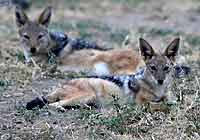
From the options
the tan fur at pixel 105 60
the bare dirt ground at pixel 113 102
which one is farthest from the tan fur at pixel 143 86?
the tan fur at pixel 105 60

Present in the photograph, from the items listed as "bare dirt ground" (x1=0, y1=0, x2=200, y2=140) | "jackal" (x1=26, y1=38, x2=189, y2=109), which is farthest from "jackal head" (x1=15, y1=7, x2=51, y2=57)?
"jackal" (x1=26, y1=38, x2=189, y2=109)

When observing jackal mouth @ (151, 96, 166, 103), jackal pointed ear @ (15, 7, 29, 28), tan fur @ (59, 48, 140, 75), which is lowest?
jackal mouth @ (151, 96, 166, 103)

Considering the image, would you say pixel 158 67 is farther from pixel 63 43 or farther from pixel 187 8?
pixel 187 8

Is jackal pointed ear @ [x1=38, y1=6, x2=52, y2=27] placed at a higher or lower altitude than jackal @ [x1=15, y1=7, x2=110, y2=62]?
higher

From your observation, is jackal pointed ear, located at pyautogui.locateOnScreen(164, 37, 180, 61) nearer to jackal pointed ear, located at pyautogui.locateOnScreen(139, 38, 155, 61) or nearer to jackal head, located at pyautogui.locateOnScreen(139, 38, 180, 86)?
jackal head, located at pyautogui.locateOnScreen(139, 38, 180, 86)

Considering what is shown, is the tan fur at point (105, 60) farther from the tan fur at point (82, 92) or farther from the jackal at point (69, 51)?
the tan fur at point (82, 92)

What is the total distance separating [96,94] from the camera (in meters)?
8.40

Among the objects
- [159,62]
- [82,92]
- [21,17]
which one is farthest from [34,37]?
[159,62]

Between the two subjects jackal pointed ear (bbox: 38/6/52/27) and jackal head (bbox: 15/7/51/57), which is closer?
jackal head (bbox: 15/7/51/57)

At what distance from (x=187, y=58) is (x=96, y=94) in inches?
144

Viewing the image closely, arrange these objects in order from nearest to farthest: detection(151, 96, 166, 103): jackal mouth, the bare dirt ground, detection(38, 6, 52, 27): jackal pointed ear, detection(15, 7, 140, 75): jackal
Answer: the bare dirt ground, detection(151, 96, 166, 103): jackal mouth, detection(15, 7, 140, 75): jackal, detection(38, 6, 52, 27): jackal pointed ear

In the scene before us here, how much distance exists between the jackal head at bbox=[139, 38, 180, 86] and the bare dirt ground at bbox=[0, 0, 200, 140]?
0.22 m

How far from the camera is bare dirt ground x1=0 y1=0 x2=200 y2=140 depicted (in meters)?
7.20

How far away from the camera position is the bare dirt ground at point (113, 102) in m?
7.20
